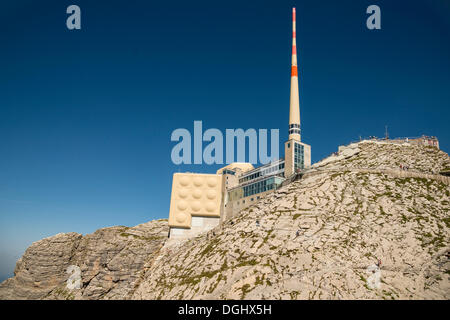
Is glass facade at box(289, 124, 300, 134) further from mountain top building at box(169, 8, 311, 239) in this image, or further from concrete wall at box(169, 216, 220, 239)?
concrete wall at box(169, 216, 220, 239)

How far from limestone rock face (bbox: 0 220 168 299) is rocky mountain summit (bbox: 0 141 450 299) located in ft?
17.0

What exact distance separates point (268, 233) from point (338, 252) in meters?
14.8

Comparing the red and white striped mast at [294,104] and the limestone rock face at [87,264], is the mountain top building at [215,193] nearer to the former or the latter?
the red and white striped mast at [294,104]

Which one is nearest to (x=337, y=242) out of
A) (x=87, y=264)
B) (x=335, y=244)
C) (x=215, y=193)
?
(x=335, y=244)

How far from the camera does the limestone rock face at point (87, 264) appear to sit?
10881cm

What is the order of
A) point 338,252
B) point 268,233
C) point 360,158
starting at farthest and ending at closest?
point 360,158 → point 268,233 → point 338,252

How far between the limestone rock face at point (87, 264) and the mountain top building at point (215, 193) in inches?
567

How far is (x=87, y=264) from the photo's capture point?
Result: 11781 cm

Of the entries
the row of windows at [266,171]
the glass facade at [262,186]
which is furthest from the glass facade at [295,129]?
the glass facade at [262,186]

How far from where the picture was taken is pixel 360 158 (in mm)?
91625

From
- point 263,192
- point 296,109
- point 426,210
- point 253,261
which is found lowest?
point 253,261

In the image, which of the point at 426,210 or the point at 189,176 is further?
the point at 189,176
